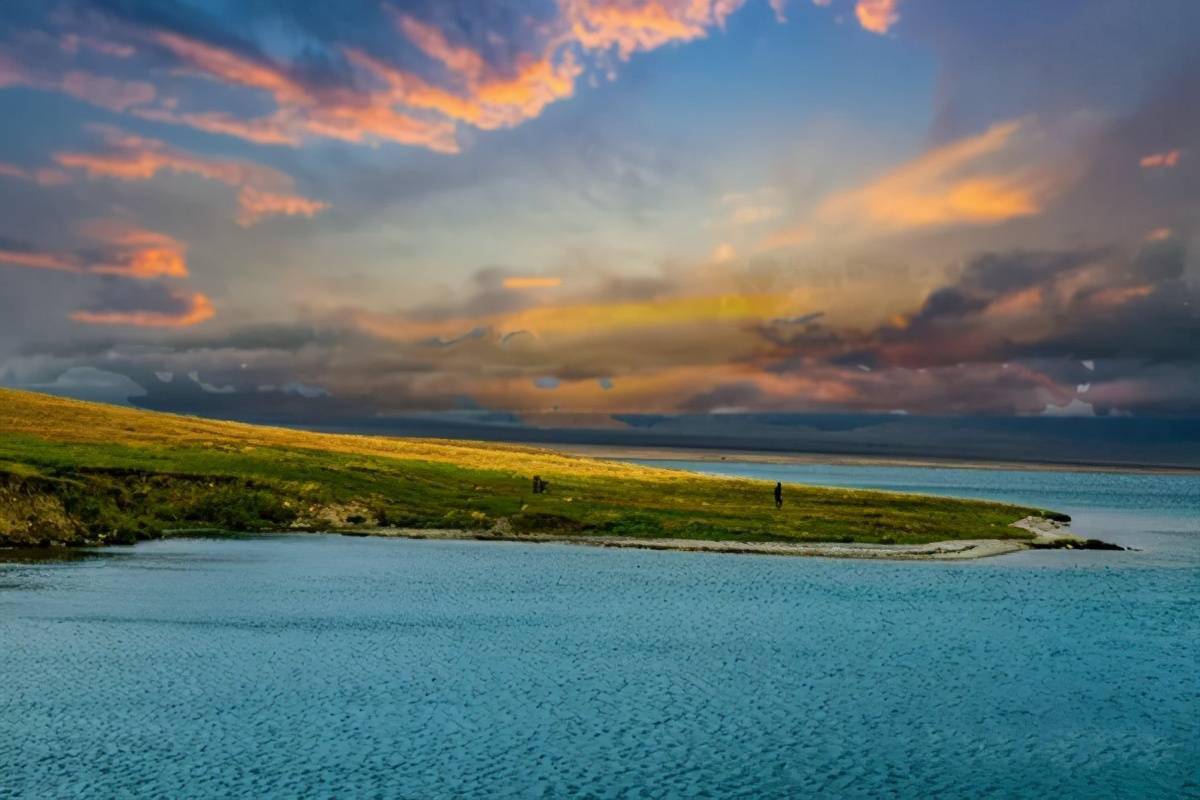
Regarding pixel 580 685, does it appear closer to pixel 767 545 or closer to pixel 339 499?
pixel 767 545

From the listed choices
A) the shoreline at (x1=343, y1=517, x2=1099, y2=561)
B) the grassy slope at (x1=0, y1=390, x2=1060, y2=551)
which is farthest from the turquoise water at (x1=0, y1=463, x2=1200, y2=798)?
the grassy slope at (x1=0, y1=390, x2=1060, y2=551)

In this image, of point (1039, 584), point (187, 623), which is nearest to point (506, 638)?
point (187, 623)

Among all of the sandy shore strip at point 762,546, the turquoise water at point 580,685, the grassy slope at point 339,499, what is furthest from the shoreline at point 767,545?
the turquoise water at point 580,685

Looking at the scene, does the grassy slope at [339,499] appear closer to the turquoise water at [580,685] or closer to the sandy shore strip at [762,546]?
the sandy shore strip at [762,546]

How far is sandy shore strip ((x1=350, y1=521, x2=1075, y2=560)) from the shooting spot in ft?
317

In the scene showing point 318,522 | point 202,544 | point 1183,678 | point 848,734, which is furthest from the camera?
point 318,522

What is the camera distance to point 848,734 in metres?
35.8

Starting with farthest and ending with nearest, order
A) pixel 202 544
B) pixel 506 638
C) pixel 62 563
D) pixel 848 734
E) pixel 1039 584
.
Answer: pixel 202 544, pixel 1039 584, pixel 62 563, pixel 506 638, pixel 848 734

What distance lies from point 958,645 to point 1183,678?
415 inches

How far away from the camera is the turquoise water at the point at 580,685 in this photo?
100 ft

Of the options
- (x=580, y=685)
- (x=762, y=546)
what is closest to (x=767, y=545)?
(x=762, y=546)

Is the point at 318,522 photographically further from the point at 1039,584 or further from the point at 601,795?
the point at 601,795

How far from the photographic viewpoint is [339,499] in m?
114

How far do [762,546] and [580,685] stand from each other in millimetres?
59084
